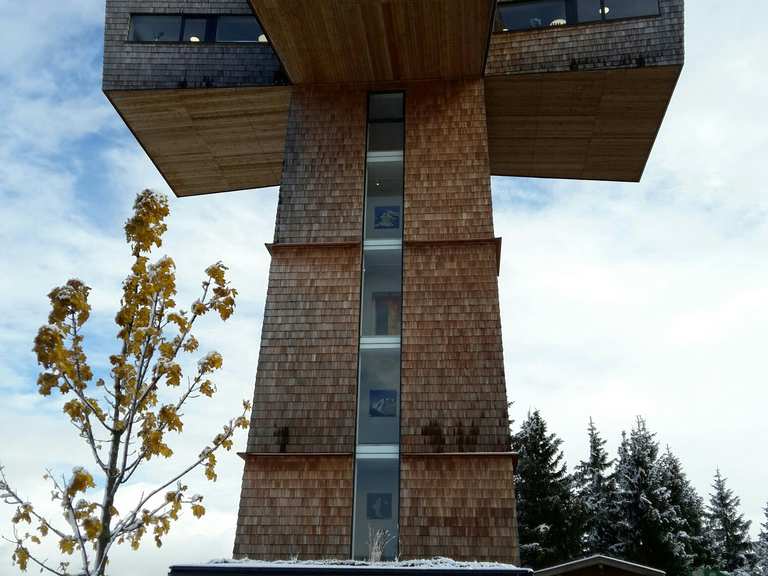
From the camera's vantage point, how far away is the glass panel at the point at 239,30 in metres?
17.4

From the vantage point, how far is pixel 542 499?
3083cm

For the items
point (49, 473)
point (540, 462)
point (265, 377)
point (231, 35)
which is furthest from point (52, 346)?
point (540, 462)

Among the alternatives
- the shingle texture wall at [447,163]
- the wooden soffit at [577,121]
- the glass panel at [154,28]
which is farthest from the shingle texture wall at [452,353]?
the glass panel at [154,28]

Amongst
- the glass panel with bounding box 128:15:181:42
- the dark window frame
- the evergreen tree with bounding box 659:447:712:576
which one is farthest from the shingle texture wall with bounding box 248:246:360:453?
the evergreen tree with bounding box 659:447:712:576

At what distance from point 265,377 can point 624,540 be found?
68.2ft

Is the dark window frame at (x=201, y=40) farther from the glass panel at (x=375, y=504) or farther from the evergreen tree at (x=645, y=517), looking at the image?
the evergreen tree at (x=645, y=517)

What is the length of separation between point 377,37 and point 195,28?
15.4 ft

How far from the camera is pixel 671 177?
2652 centimetres

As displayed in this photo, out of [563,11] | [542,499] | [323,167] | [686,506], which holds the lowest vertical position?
[542,499]

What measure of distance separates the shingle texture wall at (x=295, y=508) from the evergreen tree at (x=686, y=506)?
21.5m

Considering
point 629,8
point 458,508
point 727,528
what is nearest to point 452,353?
point 458,508

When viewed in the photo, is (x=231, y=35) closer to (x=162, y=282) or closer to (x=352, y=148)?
(x=352, y=148)

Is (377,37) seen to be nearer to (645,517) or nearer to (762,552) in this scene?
(645,517)

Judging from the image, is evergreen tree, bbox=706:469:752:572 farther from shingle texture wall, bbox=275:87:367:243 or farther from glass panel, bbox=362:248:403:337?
shingle texture wall, bbox=275:87:367:243
